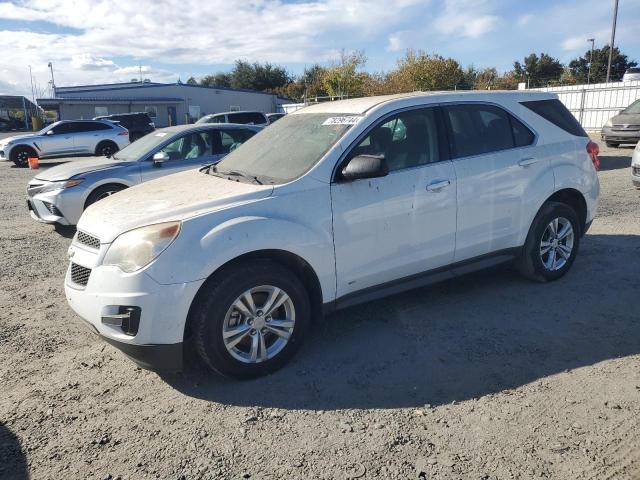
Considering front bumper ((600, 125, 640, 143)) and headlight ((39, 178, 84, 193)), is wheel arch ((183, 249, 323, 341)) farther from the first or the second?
front bumper ((600, 125, 640, 143))

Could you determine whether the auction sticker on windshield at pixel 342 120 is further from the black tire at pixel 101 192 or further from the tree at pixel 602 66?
the tree at pixel 602 66

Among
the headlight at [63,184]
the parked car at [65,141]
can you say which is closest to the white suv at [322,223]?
the headlight at [63,184]

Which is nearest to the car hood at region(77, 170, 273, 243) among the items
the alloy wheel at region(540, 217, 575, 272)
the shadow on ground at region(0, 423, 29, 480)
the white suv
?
the white suv

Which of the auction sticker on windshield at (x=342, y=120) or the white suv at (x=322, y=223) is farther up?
the auction sticker on windshield at (x=342, y=120)

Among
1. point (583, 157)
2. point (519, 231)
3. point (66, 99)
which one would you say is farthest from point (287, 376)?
point (66, 99)

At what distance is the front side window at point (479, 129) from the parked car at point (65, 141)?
1728 centimetres

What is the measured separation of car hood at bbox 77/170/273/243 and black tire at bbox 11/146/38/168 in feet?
57.4

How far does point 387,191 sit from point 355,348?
1.21 metres

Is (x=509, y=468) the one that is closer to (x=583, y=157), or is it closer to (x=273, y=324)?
(x=273, y=324)

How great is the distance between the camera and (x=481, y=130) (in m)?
4.57

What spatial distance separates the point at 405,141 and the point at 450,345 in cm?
162

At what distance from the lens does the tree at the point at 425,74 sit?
42781 millimetres

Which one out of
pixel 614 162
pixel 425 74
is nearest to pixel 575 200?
pixel 614 162

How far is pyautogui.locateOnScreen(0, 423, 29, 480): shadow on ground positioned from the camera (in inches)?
107
